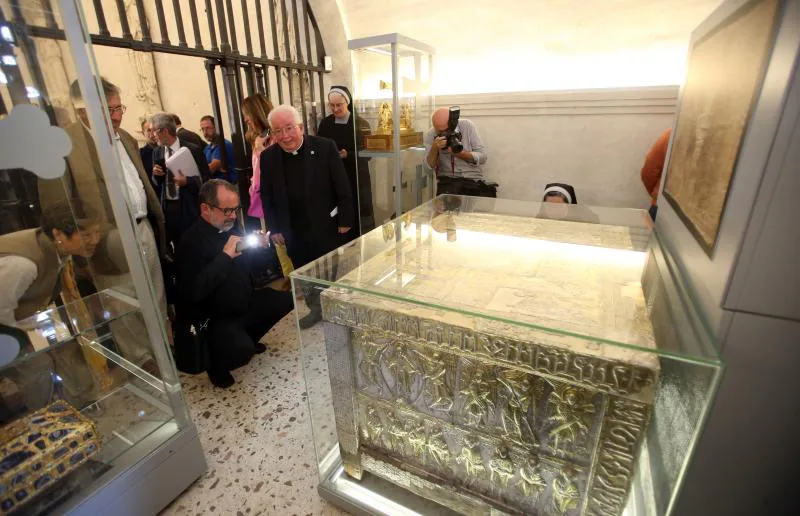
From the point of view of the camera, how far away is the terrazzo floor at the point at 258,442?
1660mm

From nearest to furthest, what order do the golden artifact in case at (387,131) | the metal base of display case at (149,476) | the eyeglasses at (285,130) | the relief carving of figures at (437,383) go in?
the relief carving of figures at (437,383), the metal base of display case at (149,476), the eyeglasses at (285,130), the golden artifact in case at (387,131)

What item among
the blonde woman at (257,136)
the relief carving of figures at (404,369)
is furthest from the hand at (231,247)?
the relief carving of figures at (404,369)

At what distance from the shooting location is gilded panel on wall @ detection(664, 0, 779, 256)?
769 millimetres

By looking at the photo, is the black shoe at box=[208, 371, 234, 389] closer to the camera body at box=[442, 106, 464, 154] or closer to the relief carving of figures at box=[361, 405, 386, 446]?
the relief carving of figures at box=[361, 405, 386, 446]

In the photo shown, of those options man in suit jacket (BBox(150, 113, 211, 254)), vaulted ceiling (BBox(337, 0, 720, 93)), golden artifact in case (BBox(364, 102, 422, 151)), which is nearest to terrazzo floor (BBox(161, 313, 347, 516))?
man in suit jacket (BBox(150, 113, 211, 254))

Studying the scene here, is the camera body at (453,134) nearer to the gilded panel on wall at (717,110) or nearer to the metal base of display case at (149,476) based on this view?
the gilded panel on wall at (717,110)

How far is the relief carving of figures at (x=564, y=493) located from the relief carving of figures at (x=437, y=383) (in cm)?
37

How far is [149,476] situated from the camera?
1.56 metres

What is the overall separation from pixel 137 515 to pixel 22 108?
5.08ft

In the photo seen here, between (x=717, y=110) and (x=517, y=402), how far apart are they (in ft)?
3.04

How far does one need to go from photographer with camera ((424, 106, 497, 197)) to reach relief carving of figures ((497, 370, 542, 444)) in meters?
2.70

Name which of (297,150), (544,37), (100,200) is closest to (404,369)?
(100,200)

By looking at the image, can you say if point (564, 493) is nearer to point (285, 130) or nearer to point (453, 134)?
point (285, 130)

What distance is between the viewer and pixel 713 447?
2.67 feet
